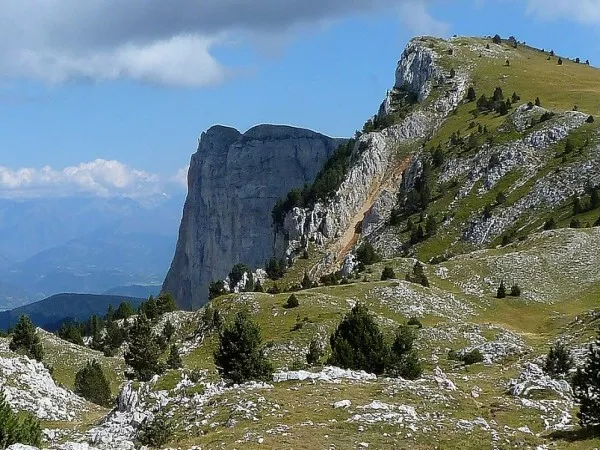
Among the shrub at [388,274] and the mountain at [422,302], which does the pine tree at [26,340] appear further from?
the shrub at [388,274]

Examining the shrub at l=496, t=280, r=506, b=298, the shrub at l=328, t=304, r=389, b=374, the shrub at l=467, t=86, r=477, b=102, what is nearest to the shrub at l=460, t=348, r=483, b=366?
the shrub at l=328, t=304, r=389, b=374

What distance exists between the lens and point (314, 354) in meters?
52.3

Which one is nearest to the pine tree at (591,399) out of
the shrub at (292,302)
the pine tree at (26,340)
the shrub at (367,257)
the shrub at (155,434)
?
the shrub at (155,434)

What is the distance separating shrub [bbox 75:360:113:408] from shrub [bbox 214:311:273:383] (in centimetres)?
2094

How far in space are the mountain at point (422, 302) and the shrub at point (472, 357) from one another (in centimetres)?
14

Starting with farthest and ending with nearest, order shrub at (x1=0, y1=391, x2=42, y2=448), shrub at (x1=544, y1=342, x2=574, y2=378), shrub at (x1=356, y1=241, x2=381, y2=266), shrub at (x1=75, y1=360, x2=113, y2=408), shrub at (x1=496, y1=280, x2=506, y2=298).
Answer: shrub at (x1=356, y1=241, x2=381, y2=266) → shrub at (x1=496, y1=280, x2=506, y2=298) → shrub at (x1=75, y1=360, x2=113, y2=408) → shrub at (x1=544, y1=342, x2=574, y2=378) → shrub at (x1=0, y1=391, x2=42, y2=448)

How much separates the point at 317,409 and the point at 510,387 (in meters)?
12.0

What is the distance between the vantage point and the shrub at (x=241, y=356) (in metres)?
37.8

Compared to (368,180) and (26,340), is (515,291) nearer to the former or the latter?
(26,340)

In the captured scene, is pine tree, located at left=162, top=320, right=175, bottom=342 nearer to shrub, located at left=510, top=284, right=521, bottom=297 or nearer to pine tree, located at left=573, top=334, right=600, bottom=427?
shrub, located at left=510, top=284, right=521, bottom=297

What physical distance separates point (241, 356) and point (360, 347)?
31.4ft

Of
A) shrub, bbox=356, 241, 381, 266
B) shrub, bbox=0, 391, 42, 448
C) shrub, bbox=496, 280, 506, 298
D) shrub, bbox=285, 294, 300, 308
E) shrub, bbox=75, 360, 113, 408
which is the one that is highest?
shrub, bbox=356, 241, 381, 266

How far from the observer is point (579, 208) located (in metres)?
99.6

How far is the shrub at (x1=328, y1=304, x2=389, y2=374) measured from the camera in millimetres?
43250
